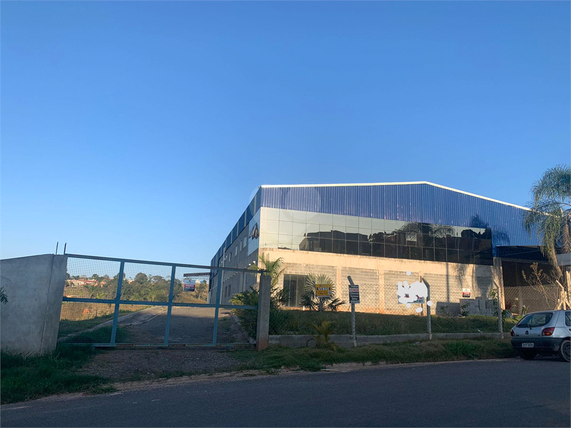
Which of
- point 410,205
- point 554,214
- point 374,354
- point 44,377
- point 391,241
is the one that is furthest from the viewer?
point 410,205

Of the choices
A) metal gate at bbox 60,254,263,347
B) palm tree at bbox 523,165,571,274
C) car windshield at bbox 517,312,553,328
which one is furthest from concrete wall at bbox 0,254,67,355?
palm tree at bbox 523,165,571,274

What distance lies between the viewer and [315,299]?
81.0 ft

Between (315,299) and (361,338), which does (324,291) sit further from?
(315,299)

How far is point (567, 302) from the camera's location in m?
22.1

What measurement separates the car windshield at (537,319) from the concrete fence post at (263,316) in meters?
7.16

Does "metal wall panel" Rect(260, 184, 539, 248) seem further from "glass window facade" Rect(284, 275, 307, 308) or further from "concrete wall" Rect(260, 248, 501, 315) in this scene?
"glass window facade" Rect(284, 275, 307, 308)

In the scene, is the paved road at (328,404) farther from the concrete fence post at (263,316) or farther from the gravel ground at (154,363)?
the concrete fence post at (263,316)

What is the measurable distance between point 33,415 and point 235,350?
592 centimetres

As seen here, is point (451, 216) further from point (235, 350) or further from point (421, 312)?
point (235, 350)

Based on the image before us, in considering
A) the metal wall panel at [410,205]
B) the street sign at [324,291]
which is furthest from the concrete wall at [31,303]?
the metal wall panel at [410,205]

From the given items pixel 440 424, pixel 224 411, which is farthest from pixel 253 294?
pixel 440 424

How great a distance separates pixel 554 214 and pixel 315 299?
13.4m

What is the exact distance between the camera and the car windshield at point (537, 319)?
11336 mm

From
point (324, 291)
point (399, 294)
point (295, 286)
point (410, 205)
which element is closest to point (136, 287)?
point (324, 291)
